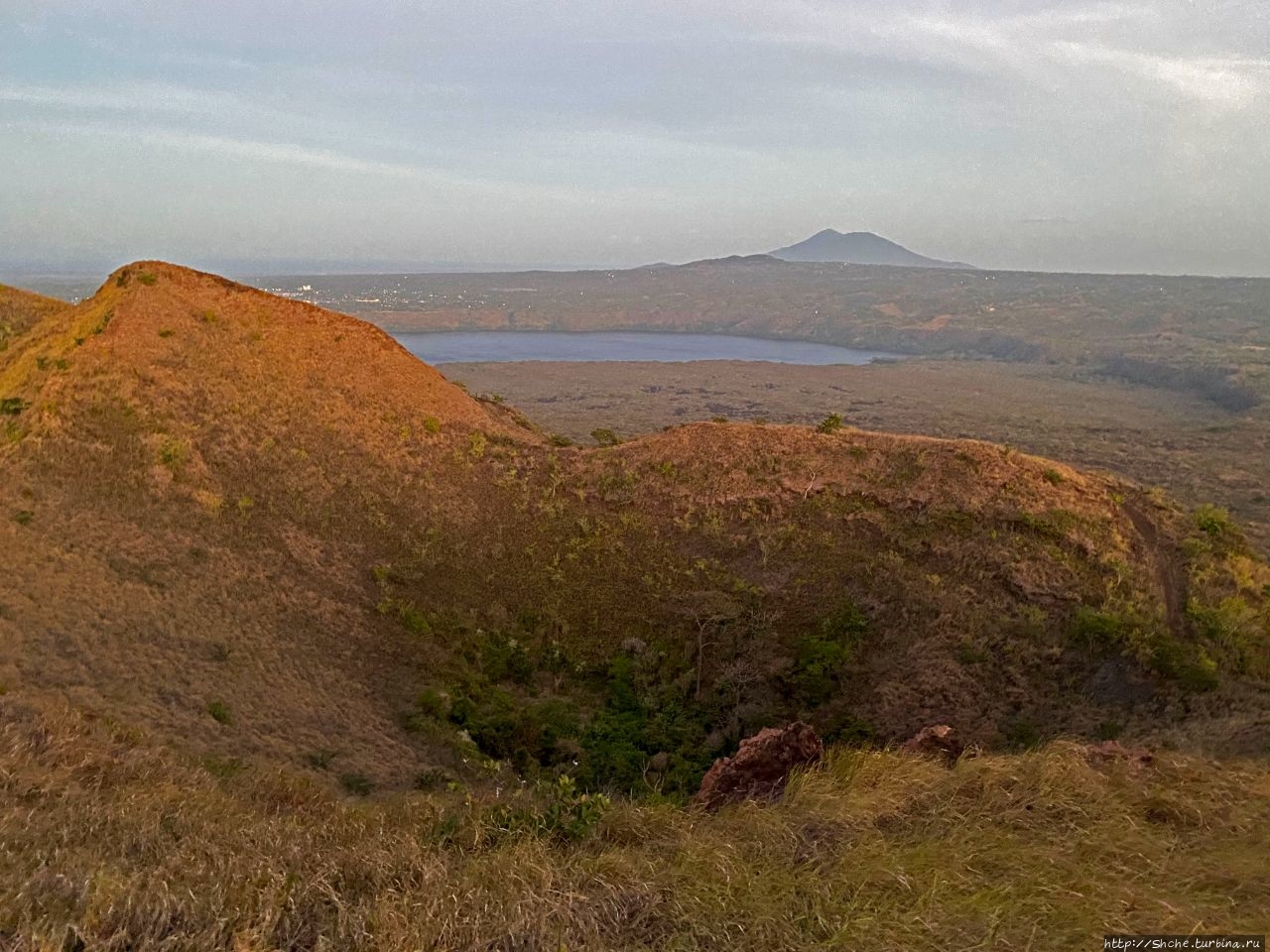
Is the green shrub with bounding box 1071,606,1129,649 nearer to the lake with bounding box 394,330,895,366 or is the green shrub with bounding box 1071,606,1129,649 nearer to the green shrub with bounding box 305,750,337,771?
the green shrub with bounding box 305,750,337,771

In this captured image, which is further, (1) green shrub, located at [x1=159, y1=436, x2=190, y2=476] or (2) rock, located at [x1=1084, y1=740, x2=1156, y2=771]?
(1) green shrub, located at [x1=159, y1=436, x2=190, y2=476]

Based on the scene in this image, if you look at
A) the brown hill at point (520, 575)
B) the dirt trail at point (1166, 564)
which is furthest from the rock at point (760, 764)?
the dirt trail at point (1166, 564)

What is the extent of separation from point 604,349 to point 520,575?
156 m

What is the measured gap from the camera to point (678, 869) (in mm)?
5074

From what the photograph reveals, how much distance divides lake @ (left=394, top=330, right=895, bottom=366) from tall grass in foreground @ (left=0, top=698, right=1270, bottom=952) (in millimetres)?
136588

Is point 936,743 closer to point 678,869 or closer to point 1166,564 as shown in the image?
point 678,869

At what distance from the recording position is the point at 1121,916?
4.34m

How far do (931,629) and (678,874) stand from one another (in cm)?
1481

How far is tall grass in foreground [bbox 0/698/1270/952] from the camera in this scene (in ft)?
14.0

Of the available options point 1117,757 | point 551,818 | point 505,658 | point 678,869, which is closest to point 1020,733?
point 1117,757

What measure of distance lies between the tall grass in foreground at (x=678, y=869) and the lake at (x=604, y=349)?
448ft

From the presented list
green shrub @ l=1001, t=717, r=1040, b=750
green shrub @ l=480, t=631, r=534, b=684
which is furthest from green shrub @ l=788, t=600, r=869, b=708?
green shrub @ l=480, t=631, r=534, b=684

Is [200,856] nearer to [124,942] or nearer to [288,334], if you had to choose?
[124,942]

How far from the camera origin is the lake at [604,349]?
154 m
